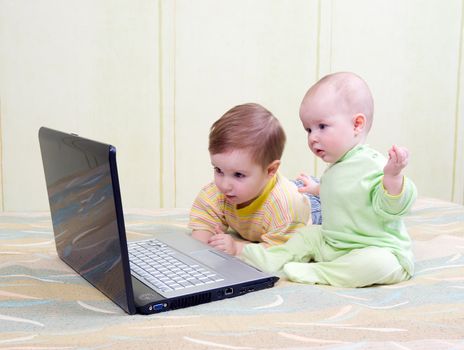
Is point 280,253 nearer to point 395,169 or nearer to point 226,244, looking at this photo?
point 226,244

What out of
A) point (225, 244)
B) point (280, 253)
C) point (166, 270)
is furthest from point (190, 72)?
point (166, 270)

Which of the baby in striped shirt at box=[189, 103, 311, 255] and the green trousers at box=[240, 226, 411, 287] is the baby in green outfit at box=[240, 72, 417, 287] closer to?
the green trousers at box=[240, 226, 411, 287]

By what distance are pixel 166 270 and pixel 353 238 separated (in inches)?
15.1

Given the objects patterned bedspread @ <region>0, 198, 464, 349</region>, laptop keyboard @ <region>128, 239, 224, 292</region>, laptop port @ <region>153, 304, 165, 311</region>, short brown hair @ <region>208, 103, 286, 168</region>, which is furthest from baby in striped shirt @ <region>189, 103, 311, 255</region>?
laptop port @ <region>153, 304, 165, 311</region>

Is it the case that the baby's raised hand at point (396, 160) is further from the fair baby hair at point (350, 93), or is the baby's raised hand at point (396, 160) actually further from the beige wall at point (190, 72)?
the beige wall at point (190, 72)

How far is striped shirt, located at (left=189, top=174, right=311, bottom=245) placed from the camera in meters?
1.50

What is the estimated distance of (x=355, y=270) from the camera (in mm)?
1162

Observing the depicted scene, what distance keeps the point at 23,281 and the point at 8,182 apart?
5.34ft

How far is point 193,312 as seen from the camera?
3.24 feet

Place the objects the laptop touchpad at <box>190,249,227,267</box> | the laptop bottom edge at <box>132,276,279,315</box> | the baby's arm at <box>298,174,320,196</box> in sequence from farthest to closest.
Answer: the baby's arm at <box>298,174,320,196</box> < the laptop touchpad at <box>190,249,227,267</box> < the laptop bottom edge at <box>132,276,279,315</box>

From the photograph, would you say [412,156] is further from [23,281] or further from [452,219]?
[23,281]

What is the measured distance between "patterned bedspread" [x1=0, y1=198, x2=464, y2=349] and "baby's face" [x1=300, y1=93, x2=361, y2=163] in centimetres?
30

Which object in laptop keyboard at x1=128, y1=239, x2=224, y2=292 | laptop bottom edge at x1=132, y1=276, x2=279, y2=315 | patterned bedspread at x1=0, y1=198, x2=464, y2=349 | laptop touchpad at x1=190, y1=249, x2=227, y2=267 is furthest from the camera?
laptop touchpad at x1=190, y1=249, x2=227, y2=267

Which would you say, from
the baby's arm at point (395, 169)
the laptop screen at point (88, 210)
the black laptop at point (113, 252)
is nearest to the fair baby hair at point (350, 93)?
the baby's arm at point (395, 169)
